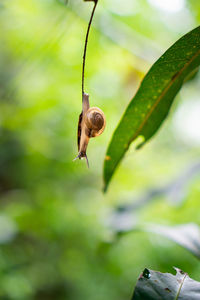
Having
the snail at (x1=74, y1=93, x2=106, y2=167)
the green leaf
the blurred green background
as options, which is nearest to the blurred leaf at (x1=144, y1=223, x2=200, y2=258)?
the green leaf

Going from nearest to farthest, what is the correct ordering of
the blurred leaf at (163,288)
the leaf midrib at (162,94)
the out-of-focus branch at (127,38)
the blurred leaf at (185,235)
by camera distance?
the blurred leaf at (163,288) → the leaf midrib at (162,94) → the blurred leaf at (185,235) → the out-of-focus branch at (127,38)

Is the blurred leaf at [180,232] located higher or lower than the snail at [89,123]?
lower

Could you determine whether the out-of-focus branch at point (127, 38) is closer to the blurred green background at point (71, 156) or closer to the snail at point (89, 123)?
the blurred green background at point (71, 156)

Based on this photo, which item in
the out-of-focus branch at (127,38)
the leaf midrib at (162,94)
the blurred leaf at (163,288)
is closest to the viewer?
the blurred leaf at (163,288)

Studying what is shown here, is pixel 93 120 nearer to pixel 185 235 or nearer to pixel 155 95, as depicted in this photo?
pixel 155 95

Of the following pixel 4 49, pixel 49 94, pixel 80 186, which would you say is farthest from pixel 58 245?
pixel 4 49

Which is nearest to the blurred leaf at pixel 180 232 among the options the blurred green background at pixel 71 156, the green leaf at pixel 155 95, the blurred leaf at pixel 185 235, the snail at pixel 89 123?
the blurred leaf at pixel 185 235
